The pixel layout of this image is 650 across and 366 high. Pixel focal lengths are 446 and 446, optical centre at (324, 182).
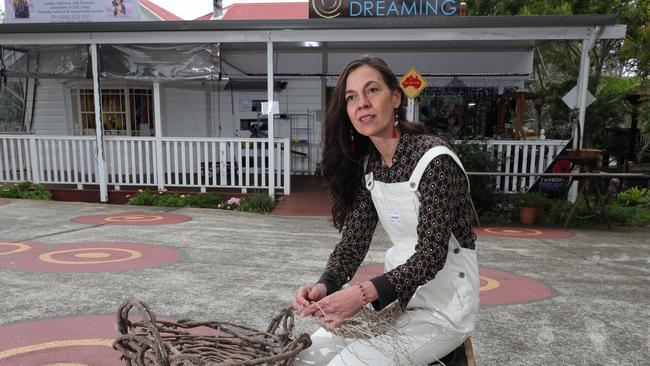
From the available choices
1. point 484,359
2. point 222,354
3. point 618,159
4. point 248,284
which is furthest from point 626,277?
point 618,159

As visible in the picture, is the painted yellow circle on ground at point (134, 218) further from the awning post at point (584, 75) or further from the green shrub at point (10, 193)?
the awning post at point (584, 75)

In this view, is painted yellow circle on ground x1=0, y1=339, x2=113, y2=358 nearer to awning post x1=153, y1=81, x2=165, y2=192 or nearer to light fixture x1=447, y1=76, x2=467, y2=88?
awning post x1=153, y1=81, x2=165, y2=192

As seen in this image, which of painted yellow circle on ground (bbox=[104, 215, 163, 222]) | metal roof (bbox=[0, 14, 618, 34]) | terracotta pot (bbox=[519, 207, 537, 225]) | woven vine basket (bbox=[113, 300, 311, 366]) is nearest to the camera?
woven vine basket (bbox=[113, 300, 311, 366])

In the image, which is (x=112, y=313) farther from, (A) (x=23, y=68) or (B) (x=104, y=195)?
(A) (x=23, y=68)

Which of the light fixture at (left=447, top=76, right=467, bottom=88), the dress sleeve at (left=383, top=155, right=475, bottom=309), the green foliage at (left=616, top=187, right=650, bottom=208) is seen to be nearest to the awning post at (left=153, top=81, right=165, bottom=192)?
the light fixture at (left=447, top=76, right=467, bottom=88)

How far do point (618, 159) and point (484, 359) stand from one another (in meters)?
14.5

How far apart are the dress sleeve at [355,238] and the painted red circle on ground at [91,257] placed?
3.14m

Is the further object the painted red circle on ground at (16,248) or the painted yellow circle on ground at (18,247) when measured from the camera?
the painted yellow circle on ground at (18,247)

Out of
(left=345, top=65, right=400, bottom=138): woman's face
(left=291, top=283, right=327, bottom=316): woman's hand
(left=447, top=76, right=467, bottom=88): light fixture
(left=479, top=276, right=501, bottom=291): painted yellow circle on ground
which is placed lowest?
(left=479, top=276, right=501, bottom=291): painted yellow circle on ground

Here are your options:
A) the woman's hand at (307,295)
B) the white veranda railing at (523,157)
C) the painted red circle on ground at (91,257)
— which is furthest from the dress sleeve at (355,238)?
the white veranda railing at (523,157)

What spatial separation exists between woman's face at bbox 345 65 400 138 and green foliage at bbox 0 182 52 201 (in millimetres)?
8956

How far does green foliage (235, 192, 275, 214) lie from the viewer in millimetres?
7907

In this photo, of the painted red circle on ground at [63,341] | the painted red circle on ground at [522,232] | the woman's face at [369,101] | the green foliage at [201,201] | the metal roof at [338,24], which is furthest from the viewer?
the green foliage at [201,201]

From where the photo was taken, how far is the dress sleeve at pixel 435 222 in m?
1.38
